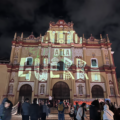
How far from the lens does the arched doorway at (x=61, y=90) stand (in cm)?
2184

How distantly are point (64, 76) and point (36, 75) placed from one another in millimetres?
5574

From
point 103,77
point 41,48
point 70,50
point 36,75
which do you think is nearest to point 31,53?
point 41,48

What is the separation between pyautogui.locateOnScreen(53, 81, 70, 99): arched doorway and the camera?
21.8 metres

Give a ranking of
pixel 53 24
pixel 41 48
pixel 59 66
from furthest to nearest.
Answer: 1. pixel 53 24
2. pixel 41 48
3. pixel 59 66

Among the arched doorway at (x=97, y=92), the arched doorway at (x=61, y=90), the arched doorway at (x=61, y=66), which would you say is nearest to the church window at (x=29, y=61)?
the arched doorway at (x=61, y=66)

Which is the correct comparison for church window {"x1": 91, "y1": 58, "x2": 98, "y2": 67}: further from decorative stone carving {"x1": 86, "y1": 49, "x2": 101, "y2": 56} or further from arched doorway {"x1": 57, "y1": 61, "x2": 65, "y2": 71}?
arched doorway {"x1": 57, "y1": 61, "x2": 65, "y2": 71}

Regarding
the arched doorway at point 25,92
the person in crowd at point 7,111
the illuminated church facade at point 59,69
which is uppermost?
the illuminated church facade at point 59,69

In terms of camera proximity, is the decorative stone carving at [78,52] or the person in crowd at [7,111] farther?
the decorative stone carving at [78,52]

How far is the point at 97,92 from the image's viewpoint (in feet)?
73.9

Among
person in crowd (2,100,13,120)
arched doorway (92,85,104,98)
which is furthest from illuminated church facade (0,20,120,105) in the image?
person in crowd (2,100,13,120)

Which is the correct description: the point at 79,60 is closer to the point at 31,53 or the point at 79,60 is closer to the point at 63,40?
the point at 63,40

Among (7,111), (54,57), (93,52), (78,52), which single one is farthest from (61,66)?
(7,111)

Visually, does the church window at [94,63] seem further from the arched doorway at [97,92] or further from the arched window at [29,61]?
the arched window at [29,61]

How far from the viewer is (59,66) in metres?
23.9
